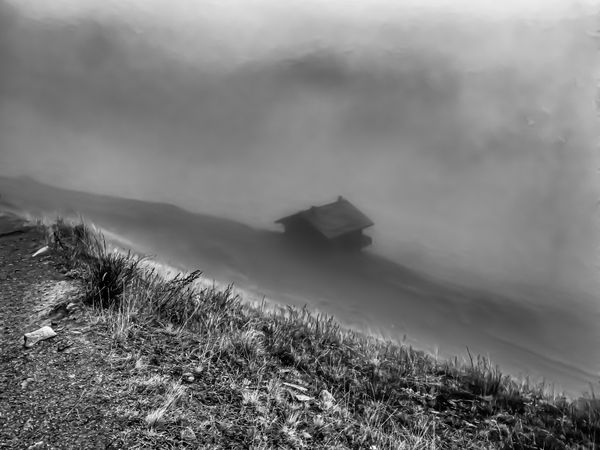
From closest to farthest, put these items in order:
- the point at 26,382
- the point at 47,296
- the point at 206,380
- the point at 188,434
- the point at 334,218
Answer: the point at 188,434, the point at 26,382, the point at 206,380, the point at 47,296, the point at 334,218

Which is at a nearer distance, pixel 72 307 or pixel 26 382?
pixel 26 382

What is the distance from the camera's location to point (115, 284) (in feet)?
16.0

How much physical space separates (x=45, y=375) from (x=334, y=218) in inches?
217

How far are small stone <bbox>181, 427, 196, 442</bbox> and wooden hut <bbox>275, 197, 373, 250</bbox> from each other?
4980 millimetres

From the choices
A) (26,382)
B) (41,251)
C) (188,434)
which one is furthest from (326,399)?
(41,251)

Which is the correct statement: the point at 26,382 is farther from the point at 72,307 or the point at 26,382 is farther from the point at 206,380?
the point at 206,380

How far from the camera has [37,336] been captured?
4.08 m

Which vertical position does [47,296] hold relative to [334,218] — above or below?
below

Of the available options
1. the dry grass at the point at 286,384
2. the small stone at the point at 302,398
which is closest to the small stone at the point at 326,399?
the dry grass at the point at 286,384

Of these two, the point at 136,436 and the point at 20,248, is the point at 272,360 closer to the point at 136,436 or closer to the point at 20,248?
the point at 136,436

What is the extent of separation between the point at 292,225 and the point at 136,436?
5560mm

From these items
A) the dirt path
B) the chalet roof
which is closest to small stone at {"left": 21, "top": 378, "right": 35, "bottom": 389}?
the dirt path

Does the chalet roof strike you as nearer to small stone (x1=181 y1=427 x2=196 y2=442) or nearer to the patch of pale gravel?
the patch of pale gravel

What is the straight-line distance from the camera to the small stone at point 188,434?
328 centimetres
